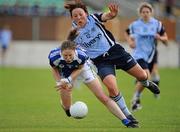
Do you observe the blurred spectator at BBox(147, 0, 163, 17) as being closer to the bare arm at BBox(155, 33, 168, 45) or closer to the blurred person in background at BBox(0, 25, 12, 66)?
the blurred person in background at BBox(0, 25, 12, 66)

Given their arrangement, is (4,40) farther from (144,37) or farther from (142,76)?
(142,76)

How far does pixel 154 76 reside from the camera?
1984 cm

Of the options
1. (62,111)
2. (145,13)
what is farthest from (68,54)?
(145,13)

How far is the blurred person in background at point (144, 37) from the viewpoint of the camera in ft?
59.1

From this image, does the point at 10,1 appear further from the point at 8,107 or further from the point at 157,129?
the point at 157,129

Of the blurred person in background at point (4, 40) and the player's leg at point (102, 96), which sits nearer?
the player's leg at point (102, 96)

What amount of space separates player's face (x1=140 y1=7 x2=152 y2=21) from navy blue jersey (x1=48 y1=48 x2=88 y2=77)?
4989mm

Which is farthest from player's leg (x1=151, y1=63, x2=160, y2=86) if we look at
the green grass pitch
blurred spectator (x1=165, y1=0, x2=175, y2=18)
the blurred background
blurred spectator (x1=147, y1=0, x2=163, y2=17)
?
blurred spectator (x1=147, y1=0, x2=163, y2=17)

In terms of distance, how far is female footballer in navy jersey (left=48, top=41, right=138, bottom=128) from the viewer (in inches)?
504

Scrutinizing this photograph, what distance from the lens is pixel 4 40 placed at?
40.0 m

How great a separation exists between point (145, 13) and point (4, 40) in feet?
75.0

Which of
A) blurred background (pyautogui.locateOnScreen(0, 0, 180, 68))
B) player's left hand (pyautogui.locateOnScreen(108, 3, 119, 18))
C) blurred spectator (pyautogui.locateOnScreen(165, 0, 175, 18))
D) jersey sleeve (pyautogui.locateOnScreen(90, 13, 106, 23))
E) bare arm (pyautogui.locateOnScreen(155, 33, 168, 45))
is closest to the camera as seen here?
player's left hand (pyautogui.locateOnScreen(108, 3, 119, 18))

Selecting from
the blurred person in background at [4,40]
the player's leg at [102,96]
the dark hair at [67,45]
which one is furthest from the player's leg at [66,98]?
the blurred person in background at [4,40]

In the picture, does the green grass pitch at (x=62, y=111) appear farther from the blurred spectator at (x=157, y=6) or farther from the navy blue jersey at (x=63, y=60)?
the blurred spectator at (x=157, y=6)
